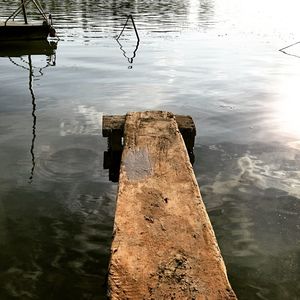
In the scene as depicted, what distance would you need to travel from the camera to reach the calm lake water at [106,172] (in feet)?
13.4

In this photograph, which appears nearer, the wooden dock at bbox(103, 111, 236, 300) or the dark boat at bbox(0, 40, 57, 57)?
the wooden dock at bbox(103, 111, 236, 300)

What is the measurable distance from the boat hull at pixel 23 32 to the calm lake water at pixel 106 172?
4012 mm

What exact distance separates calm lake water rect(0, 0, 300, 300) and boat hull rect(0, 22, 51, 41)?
401cm

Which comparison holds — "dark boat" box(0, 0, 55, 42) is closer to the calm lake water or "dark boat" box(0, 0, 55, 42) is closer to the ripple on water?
the calm lake water

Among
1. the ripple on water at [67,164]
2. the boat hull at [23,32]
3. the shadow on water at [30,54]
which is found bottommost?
the ripple on water at [67,164]

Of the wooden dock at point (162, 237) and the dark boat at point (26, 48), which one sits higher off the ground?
the wooden dock at point (162, 237)

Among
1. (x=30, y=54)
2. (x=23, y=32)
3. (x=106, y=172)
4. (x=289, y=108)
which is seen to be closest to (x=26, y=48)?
(x=23, y=32)

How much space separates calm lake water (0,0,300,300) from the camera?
409 centimetres

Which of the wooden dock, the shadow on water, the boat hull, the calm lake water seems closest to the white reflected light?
the calm lake water

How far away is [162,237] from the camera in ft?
9.05

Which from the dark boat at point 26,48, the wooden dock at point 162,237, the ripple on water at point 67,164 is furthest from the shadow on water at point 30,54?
the wooden dock at point 162,237

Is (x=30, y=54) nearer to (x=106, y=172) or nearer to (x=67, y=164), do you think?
(x=67, y=164)

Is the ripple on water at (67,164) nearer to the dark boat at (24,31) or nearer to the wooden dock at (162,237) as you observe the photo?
the wooden dock at (162,237)

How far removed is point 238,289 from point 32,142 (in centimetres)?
514
